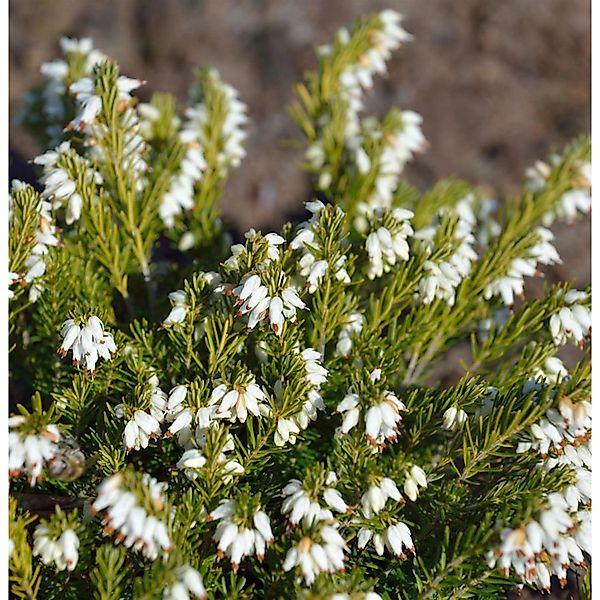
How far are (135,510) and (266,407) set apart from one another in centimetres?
50

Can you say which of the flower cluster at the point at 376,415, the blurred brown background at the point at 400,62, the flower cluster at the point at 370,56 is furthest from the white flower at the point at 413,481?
the blurred brown background at the point at 400,62

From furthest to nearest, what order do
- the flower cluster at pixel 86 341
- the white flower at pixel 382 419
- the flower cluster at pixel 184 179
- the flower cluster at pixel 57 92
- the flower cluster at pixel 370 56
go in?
the flower cluster at pixel 370 56 < the flower cluster at pixel 57 92 < the flower cluster at pixel 184 179 < the flower cluster at pixel 86 341 < the white flower at pixel 382 419

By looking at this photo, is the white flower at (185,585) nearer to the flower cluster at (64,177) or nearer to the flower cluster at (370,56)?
the flower cluster at (64,177)

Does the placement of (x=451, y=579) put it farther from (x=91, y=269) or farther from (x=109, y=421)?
(x=91, y=269)

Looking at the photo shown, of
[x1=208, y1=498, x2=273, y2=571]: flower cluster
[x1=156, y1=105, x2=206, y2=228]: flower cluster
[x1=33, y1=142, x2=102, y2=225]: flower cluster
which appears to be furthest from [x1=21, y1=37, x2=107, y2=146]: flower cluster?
[x1=208, y1=498, x2=273, y2=571]: flower cluster

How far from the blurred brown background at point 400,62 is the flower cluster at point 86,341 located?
304 centimetres

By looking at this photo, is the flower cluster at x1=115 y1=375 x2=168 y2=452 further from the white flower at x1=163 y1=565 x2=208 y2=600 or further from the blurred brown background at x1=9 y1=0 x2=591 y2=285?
the blurred brown background at x1=9 y1=0 x2=591 y2=285

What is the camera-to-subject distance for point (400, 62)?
19.0 feet

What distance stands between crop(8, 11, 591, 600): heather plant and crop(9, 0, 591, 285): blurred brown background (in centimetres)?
234

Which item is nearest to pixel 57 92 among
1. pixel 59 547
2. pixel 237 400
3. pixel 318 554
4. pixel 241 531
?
pixel 237 400

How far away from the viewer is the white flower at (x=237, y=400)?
2041mm

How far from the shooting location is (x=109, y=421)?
7.43ft

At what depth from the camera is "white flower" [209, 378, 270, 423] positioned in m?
2.04
